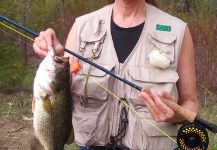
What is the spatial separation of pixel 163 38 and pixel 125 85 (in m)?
0.37

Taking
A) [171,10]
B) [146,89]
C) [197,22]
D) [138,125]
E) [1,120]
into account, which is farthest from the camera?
[171,10]

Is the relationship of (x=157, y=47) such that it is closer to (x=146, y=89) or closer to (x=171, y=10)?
(x=146, y=89)

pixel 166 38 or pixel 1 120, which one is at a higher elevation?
pixel 166 38

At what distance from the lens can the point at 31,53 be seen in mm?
10781

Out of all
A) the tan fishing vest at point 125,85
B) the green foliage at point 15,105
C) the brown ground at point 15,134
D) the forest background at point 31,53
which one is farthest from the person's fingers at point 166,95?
the green foliage at point 15,105

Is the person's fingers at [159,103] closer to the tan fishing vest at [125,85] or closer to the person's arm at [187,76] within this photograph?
the tan fishing vest at [125,85]

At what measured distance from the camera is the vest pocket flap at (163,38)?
3.18 m

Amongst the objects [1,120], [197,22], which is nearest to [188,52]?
[1,120]

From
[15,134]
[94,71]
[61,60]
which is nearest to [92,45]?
[94,71]

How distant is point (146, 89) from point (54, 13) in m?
8.58

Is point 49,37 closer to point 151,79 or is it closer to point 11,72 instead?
point 151,79

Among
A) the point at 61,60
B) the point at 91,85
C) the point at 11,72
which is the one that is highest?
the point at 61,60

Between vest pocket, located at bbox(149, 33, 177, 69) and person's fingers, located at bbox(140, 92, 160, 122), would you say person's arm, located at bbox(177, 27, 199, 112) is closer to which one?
vest pocket, located at bbox(149, 33, 177, 69)

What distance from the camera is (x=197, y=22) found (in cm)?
956
